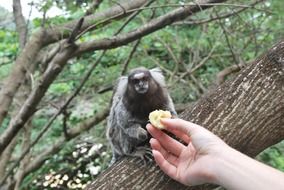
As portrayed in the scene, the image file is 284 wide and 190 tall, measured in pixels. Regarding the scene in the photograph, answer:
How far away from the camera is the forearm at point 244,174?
6.79 feet

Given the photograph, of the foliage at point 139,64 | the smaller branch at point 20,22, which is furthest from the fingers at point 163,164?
the foliage at point 139,64

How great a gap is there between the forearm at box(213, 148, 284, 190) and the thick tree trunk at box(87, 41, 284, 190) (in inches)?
23.5

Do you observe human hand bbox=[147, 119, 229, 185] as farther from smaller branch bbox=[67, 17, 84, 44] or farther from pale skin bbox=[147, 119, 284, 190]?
smaller branch bbox=[67, 17, 84, 44]

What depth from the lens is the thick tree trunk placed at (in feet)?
9.50

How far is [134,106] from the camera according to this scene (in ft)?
13.0

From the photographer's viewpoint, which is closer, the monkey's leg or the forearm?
the forearm

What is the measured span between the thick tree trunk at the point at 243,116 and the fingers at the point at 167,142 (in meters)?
0.16

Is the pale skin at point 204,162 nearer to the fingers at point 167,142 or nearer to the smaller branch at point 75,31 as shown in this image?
the fingers at point 167,142

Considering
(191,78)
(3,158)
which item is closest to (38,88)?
(3,158)

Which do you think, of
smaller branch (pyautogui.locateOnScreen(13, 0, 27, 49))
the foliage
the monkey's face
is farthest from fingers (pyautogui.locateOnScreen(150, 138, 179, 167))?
the foliage

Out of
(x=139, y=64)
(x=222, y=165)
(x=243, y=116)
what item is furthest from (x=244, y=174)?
(x=139, y=64)

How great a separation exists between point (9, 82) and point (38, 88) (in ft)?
0.81

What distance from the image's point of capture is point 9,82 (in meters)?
4.46

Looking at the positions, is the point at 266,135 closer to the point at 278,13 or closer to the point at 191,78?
the point at 278,13
